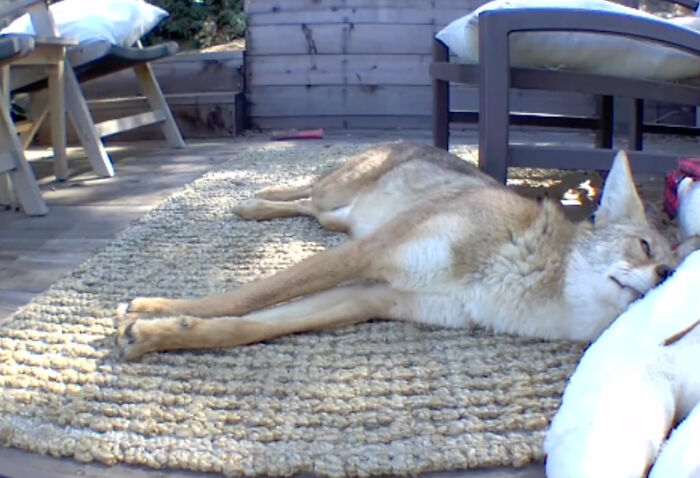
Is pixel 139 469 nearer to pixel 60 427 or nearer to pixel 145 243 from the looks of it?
pixel 60 427

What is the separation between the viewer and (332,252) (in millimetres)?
2111

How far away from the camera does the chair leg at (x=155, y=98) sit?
508cm

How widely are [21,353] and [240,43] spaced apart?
6208mm

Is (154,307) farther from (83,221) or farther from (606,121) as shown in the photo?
(606,121)

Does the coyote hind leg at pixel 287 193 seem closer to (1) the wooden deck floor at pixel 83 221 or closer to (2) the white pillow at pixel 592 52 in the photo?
(1) the wooden deck floor at pixel 83 221

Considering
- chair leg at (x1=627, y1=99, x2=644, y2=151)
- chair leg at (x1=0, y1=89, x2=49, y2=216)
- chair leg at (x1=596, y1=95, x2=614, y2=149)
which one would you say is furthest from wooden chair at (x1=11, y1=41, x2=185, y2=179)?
chair leg at (x1=627, y1=99, x2=644, y2=151)

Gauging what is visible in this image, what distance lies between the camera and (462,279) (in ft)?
6.72

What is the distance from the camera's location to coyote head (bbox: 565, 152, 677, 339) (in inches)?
74.2

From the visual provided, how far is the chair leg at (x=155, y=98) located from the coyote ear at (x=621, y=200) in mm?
3734

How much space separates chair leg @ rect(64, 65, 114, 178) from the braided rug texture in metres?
2.09

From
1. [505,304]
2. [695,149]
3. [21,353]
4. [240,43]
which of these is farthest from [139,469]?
[240,43]

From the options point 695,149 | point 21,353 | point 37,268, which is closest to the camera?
point 21,353

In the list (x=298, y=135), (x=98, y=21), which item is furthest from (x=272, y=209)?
(x=298, y=135)

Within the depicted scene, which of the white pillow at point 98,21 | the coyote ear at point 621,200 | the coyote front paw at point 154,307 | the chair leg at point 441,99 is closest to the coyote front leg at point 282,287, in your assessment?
the coyote front paw at point 154,307
